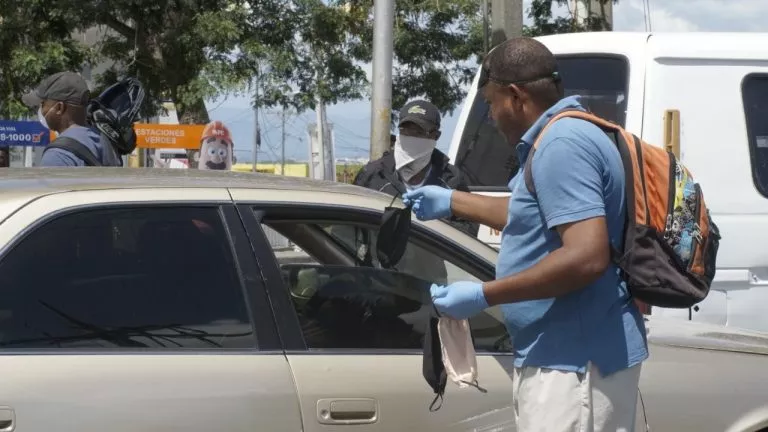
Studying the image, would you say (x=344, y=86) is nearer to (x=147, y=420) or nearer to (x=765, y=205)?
(x=765, y=205)

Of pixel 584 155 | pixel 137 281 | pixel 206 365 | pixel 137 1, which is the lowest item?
pixel 206 365

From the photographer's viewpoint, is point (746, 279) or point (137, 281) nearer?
point (137, 281)

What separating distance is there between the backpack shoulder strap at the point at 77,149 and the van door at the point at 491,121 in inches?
83.6

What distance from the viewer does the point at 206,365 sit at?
2947mm

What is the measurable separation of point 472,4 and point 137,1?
18.3ft

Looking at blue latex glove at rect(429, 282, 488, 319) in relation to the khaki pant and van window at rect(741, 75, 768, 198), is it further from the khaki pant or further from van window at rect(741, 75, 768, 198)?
van window at rect(741, 75, 768, 198)

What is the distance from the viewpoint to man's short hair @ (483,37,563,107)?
271cm

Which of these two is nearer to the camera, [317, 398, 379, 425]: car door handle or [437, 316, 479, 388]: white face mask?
[437, 316, 479, 388]: white face mask

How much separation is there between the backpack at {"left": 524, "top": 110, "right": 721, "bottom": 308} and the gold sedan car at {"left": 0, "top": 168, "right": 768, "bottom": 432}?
2.46 feet

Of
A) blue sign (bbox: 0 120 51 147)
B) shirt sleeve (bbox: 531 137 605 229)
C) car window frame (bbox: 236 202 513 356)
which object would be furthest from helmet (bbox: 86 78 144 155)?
blue sign (bbox: 0 120 51 147)

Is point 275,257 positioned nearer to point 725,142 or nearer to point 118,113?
point 118,113

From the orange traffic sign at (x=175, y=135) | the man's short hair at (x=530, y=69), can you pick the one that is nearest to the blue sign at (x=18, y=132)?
the orange traffic sign at (x=175, y=135)

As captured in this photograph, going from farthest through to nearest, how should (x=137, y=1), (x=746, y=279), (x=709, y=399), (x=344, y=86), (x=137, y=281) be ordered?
(x=344, y=86) < (x=137, y=1) < (x=746, y=279) < (x=709, y=399) < (x=137, y=281)

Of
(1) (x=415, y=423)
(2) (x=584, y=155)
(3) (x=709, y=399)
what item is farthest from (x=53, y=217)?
(3) (x=709, y=399)
